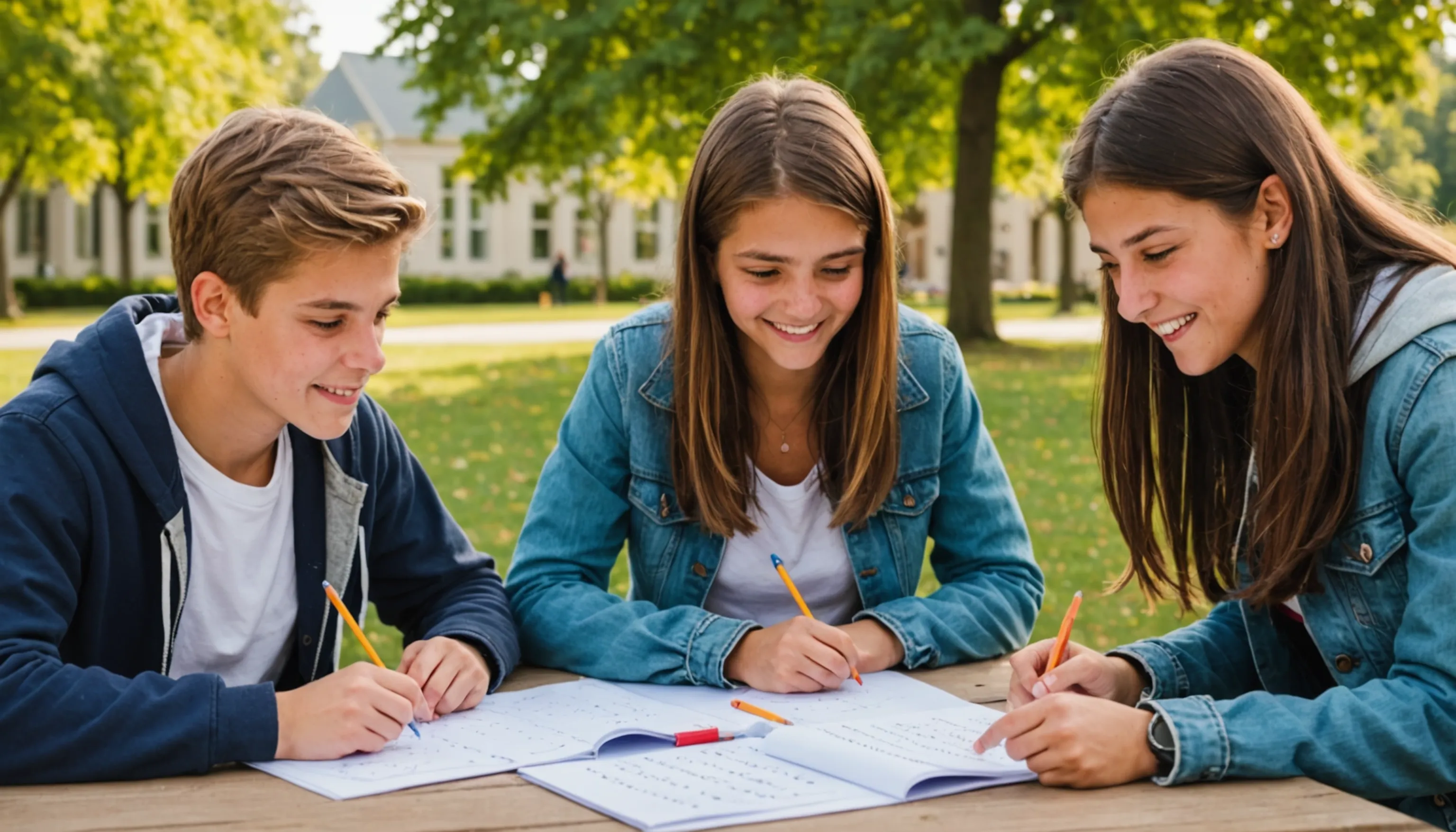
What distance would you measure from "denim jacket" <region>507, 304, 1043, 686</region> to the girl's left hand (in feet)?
2.20

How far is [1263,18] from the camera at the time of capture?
13.6 m

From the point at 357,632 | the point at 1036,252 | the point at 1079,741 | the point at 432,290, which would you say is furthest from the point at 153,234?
the point at 1079,741

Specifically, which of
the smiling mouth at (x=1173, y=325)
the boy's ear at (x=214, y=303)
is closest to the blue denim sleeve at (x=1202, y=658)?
the smiling mouth at (x=1173, y=325)

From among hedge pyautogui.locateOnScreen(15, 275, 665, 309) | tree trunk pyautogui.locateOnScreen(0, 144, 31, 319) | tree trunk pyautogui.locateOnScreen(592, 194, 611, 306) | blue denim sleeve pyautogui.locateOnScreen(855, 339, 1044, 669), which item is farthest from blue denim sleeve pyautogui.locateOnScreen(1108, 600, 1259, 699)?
tree trunk pyautogui.locateOnScreen(592, 194, 611, 306)

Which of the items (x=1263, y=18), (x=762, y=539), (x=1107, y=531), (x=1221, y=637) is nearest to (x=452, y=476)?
(x=1107, y=531)

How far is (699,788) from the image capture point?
5.53 feet

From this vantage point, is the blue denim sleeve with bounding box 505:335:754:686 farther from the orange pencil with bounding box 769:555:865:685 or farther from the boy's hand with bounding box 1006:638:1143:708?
the boy's hand with bounding box 1006:638:1143:708

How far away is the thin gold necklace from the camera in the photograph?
8.98 feet

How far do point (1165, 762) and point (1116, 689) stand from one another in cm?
43

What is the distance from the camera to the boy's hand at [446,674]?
6.85ft

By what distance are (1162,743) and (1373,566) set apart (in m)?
0.48

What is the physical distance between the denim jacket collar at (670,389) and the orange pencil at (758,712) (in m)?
0.68

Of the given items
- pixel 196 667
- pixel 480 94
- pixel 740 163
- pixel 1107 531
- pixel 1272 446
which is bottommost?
pixel 1107 531

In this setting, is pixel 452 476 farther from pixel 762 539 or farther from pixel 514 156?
pixel 514 156
